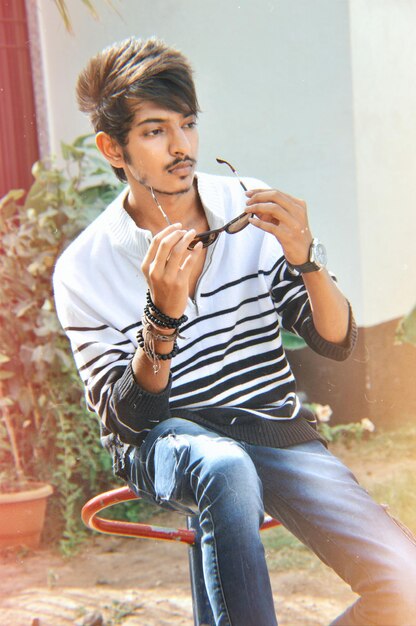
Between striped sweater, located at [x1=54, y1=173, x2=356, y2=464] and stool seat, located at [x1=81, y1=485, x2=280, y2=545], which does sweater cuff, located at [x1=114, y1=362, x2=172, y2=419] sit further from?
stool seat, located at [x1=81, y1=485, x2=280, y2=545]

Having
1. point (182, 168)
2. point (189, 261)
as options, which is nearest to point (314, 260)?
point (189, 261)

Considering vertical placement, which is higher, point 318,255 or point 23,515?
point 318,255

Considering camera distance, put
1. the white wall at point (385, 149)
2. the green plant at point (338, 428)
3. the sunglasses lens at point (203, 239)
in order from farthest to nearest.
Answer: the green plant at point (338, 428), the white wall at point (385, 149), the sunglasses lens at point (203, 239)

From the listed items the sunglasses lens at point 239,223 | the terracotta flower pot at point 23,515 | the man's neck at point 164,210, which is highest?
the man's neck at point 164,210

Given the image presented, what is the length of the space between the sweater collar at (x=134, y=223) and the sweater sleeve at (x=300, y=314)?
0.61ft

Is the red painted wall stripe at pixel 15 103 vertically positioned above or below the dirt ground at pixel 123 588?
above

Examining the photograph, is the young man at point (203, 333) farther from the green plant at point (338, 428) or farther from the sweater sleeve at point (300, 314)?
the green plant at point (338, 428)

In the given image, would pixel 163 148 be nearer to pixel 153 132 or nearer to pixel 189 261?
pixel 153 132

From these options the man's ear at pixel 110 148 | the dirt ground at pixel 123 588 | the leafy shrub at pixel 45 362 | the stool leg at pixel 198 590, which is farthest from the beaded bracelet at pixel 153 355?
the leafy shrub at pixel 45 362

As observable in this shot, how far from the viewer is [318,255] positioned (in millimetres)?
1764

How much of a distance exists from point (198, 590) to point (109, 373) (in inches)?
18.7

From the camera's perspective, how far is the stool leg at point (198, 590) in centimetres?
179

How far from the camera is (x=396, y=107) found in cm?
395

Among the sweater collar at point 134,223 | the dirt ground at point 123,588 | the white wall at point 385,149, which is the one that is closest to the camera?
the sweater collar at point 134,223
